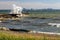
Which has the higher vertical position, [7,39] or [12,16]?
[7,39]

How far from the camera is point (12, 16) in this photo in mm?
83250

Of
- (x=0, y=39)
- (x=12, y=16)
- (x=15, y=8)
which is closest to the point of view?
(x=0, y=39)

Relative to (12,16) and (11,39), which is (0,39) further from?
(12,16)

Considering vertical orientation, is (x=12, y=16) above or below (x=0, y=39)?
below

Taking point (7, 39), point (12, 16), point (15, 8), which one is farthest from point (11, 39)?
point (15, 8)

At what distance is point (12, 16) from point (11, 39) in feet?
212

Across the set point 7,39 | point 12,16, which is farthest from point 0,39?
point 12,16

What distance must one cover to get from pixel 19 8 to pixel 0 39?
85.2 meters

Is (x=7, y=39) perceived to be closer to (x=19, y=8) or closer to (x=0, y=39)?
(x=0, y=39)

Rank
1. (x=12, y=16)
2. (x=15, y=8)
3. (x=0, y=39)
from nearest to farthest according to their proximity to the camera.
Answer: (x=0, y=39) < (x=12, y=16) < (x=15, y=8)

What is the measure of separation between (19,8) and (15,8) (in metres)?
2.93

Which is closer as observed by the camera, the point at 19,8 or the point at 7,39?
the point at 7,39

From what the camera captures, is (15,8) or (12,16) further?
(15,8)

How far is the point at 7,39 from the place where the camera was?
60.3 feet
